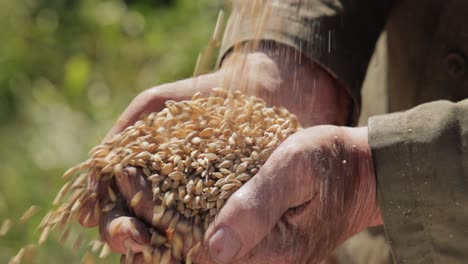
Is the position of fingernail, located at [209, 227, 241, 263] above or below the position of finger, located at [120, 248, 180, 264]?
above

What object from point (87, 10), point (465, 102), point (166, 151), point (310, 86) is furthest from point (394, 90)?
point (87, 10)

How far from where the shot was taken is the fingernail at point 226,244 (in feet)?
4.27

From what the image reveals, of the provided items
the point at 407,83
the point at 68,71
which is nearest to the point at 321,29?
the point at 407,83

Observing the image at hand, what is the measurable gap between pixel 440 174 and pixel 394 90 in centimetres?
64

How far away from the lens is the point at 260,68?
5.69ft

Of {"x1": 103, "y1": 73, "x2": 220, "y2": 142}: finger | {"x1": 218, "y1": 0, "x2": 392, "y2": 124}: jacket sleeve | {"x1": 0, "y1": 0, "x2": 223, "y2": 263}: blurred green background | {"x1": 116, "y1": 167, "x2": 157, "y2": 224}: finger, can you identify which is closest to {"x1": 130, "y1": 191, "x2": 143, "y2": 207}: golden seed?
{"x1": 116, "y1": 167, "x2": 157, "y2": 224}: finger

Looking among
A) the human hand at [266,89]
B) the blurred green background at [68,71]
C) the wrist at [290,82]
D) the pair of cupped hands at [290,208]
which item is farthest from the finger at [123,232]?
the blurred green background at [68,71]

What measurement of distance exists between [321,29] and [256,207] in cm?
63

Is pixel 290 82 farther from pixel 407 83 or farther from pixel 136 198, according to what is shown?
pixel 136 198

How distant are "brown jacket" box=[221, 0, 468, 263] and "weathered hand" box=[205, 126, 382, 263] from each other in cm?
5

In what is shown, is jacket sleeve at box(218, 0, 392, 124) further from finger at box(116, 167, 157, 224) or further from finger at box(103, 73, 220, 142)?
finger at box(116, 167, 157, 224)

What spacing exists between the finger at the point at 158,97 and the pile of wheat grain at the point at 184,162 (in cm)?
7

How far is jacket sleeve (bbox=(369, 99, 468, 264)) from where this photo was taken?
4.41ft

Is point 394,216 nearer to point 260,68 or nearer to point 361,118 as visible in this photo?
point 260,68
